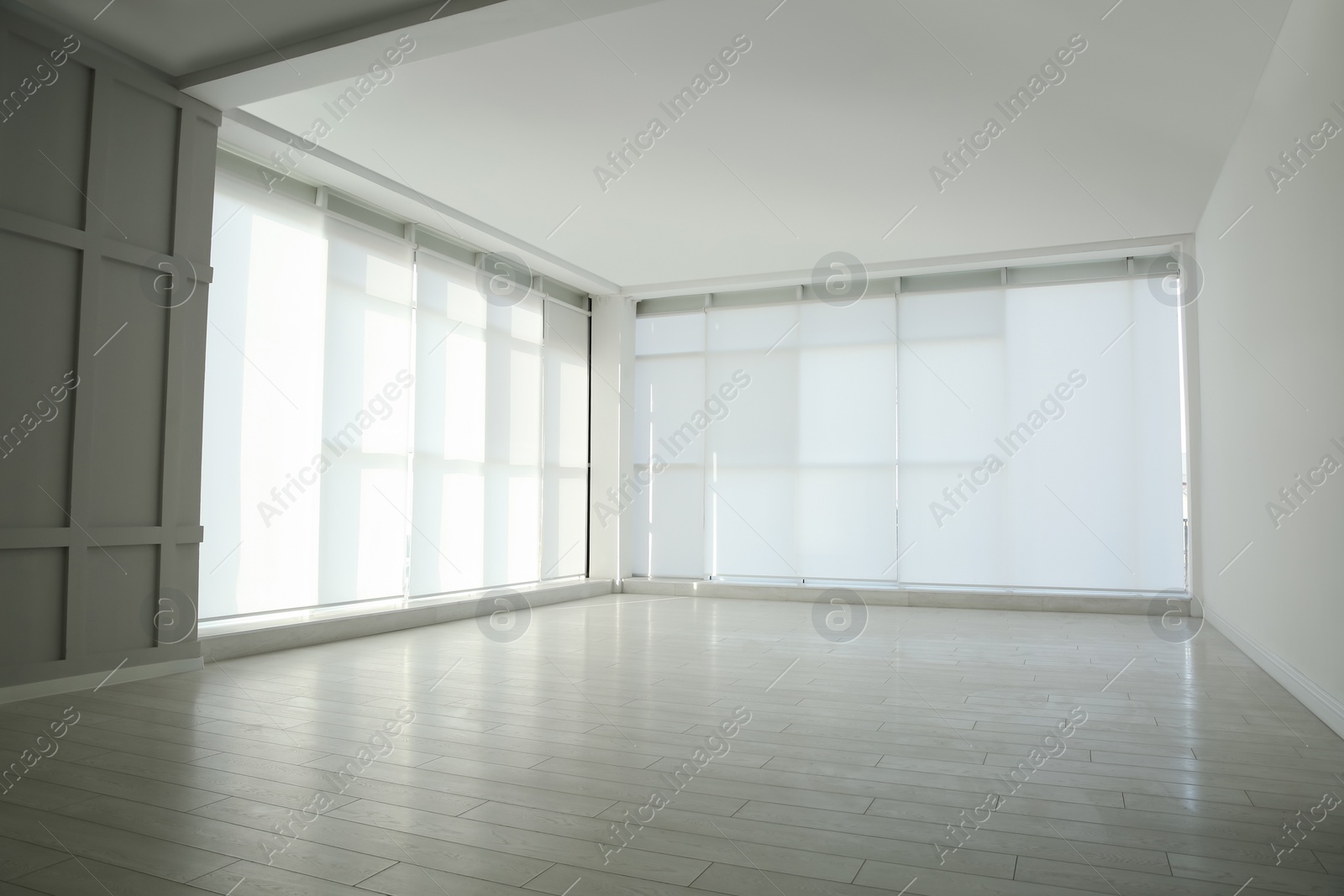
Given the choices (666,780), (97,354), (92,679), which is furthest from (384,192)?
(666,780)

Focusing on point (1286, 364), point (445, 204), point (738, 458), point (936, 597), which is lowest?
point (936, 597)

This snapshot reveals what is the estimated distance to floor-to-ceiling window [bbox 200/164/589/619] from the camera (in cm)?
574

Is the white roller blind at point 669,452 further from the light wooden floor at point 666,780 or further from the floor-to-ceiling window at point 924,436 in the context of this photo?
the light wooden floor at point 666,780

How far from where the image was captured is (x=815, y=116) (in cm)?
541

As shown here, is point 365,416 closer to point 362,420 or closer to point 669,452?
point 362,420

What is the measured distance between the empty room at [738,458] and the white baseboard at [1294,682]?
44mm

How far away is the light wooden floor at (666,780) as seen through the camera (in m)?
2.21

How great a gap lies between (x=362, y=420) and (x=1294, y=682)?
616 cm

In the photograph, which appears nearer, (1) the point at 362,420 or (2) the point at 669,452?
(1) the point at 362,420

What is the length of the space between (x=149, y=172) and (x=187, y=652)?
2668 millimetres

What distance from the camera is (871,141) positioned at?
5.76 m

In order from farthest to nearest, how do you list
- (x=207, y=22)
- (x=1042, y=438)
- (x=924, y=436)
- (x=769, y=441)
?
(x=769, y=441)
(x=924, y=436)
(x=1042, y=438)
(x=207, y=22)

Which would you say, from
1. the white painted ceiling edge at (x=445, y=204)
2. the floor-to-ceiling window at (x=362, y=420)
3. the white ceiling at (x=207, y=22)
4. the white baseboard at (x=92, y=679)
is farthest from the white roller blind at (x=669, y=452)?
the white ceiling at (x=207, y=22)

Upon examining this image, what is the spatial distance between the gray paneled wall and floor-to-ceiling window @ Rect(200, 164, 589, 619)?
24.9 inches
